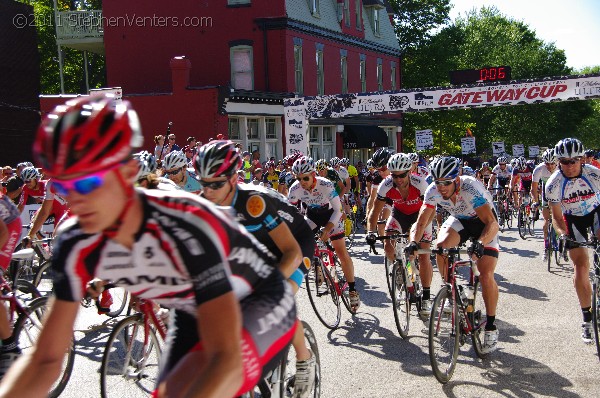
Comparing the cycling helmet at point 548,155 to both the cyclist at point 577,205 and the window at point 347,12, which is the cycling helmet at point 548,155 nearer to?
the cyclist at point 577,205

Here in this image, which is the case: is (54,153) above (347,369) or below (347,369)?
above

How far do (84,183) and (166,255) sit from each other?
16.2 inches

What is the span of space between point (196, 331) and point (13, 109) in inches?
1078

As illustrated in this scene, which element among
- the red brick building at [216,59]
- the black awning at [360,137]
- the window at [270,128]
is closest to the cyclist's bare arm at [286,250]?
the red brick building at [216,59]

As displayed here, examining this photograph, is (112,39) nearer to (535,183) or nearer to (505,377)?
(535,183)

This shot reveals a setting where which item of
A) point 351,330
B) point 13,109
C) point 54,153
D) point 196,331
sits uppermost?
point 13,109

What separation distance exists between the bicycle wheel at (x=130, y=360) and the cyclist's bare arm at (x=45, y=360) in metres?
2.65

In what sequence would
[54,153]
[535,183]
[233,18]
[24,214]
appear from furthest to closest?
[233,18] < [535,183] < [24,214] < [54,153]

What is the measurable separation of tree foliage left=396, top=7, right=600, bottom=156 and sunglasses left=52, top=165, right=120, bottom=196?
1915 inches

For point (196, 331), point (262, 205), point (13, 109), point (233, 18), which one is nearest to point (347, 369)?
point (262, 205)

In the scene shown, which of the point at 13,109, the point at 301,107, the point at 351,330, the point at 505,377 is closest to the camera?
the point at 505,377

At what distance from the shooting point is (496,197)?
2055 cm

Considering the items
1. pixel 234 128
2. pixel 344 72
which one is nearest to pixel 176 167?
pixel 234 128

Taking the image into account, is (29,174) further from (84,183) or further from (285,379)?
(84,183)
